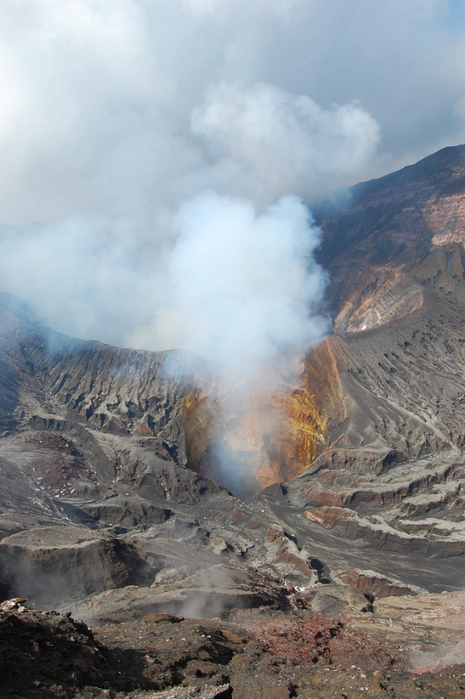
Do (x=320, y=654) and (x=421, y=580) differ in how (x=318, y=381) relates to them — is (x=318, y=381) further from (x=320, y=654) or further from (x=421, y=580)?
(x=320, y=654)

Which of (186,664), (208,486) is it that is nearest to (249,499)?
(208,486)

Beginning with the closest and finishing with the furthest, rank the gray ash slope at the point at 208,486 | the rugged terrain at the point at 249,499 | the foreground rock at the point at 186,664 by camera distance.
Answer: the foreground rock at the point at 186,664 < the rugged terrain at the point at 249,499 < the gray ash slope at the point at 208,486

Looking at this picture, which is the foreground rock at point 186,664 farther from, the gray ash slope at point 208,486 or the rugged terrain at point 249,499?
the gray ash slope at point 208,486

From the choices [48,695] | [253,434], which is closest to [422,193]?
[253,434]

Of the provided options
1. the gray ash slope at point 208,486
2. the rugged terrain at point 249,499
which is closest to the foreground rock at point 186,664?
the rugged terrain at point 249,499

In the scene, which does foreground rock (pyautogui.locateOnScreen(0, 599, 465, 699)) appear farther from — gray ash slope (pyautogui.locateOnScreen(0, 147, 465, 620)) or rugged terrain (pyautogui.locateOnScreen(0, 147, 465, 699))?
gray ash slope (pyautogui.locateOnScreen(0, 147, 465, 620))

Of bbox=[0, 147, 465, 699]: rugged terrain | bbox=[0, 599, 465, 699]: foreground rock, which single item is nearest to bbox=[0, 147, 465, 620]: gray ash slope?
bbox=[0, 147, 465, 699]: rugged terrain
